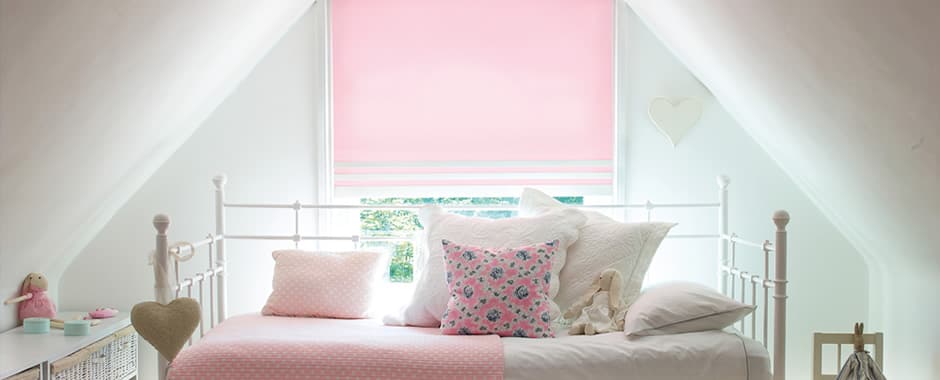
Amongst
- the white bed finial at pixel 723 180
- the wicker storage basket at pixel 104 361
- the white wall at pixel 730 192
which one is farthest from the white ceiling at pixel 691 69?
the wicker storage basket at pixel 104 361

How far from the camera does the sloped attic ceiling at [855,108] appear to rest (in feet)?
5.64

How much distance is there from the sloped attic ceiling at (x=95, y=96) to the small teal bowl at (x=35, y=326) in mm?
112

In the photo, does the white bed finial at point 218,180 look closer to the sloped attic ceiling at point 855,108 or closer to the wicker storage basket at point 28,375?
the wicker storage basket at point 28,375

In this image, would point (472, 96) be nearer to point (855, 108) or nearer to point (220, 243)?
point (220, 243)

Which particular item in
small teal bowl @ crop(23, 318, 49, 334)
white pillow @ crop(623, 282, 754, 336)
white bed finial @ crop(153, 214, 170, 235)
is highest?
white bed finial @ crop(153, 214, 170, 235)

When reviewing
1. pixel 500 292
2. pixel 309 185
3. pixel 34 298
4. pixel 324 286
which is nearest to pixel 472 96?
pixel 309 185

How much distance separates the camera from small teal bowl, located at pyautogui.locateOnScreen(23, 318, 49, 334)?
298cm

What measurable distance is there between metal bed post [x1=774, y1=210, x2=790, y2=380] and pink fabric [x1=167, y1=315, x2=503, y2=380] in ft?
2.80

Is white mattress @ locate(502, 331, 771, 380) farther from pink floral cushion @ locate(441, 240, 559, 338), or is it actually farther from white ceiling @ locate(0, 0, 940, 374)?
white ceiling @ locate(0, 0, 940, 374)

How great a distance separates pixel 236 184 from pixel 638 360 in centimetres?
197

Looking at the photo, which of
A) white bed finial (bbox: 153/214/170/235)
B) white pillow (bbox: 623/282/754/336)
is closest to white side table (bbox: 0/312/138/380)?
white bed finial (bbox: 153/214/170/235)

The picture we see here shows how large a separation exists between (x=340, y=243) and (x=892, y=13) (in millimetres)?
2531

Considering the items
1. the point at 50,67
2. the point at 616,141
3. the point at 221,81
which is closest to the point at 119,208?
the point at 221,81

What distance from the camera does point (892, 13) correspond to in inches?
61.9
